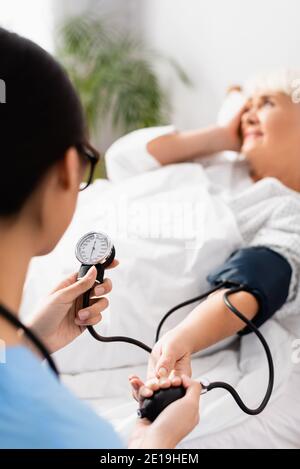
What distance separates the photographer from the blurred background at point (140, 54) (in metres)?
1.40

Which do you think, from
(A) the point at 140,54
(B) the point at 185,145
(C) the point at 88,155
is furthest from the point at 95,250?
(A) the point at 140,54

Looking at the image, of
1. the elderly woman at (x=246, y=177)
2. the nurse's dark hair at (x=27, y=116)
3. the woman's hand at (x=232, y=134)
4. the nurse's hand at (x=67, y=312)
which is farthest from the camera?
the woman's hand at (x=232, y=134)

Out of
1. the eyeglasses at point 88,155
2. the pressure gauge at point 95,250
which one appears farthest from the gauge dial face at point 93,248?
the eyeglasses at point 88,155

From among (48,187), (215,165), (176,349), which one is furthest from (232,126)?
(48,187)

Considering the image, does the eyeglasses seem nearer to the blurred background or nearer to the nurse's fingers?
the nurse's fingers

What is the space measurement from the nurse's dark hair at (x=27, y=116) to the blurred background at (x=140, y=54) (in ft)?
2.45

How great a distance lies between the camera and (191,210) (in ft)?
3.19

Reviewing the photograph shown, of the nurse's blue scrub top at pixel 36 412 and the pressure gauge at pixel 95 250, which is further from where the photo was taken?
the pressure gauge at pixel 95 250

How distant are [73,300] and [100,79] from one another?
4.07 feet

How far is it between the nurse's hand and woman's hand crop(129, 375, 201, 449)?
0.16 meters

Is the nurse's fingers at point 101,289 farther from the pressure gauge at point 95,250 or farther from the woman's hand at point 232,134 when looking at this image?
the woman's hand at point 232,134

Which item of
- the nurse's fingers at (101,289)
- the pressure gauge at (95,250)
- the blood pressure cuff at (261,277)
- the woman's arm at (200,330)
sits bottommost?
the woman's arm at (200,330)

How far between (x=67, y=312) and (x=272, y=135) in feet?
1.60

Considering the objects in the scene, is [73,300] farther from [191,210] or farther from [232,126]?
[232,126]
